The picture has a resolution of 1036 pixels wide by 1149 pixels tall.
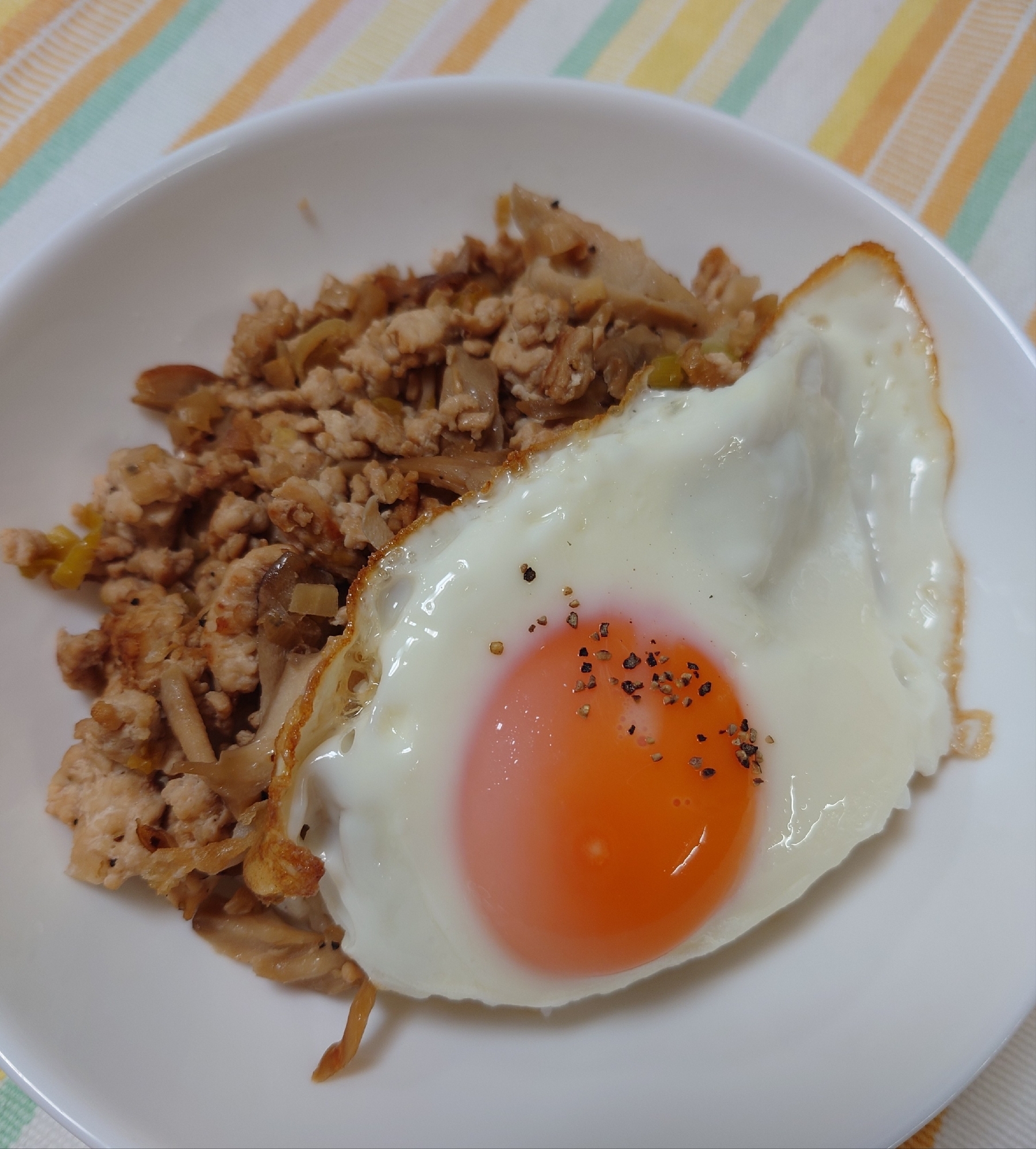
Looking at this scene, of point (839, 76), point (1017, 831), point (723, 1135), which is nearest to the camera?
point (723, 1135)

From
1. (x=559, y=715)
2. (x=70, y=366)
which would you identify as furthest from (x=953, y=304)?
(x=70, y=366)

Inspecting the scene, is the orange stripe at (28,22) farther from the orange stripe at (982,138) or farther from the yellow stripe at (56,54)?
the orange stripe at (982,138)

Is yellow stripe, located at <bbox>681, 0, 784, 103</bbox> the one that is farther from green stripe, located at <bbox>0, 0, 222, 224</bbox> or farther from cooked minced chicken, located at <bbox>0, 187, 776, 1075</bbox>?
green stripe, located at <bbox>0, 0, 222, 224</bbox>

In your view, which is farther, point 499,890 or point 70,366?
point 70,366

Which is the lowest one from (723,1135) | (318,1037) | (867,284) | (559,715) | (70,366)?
(723,1135)

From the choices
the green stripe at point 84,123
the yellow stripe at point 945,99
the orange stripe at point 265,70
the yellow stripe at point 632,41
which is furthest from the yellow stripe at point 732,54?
the green stripe at point 84,123

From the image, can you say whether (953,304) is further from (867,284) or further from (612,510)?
(612,510)

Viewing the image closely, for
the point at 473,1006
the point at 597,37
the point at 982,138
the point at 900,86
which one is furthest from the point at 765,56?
the point at 473,1006
